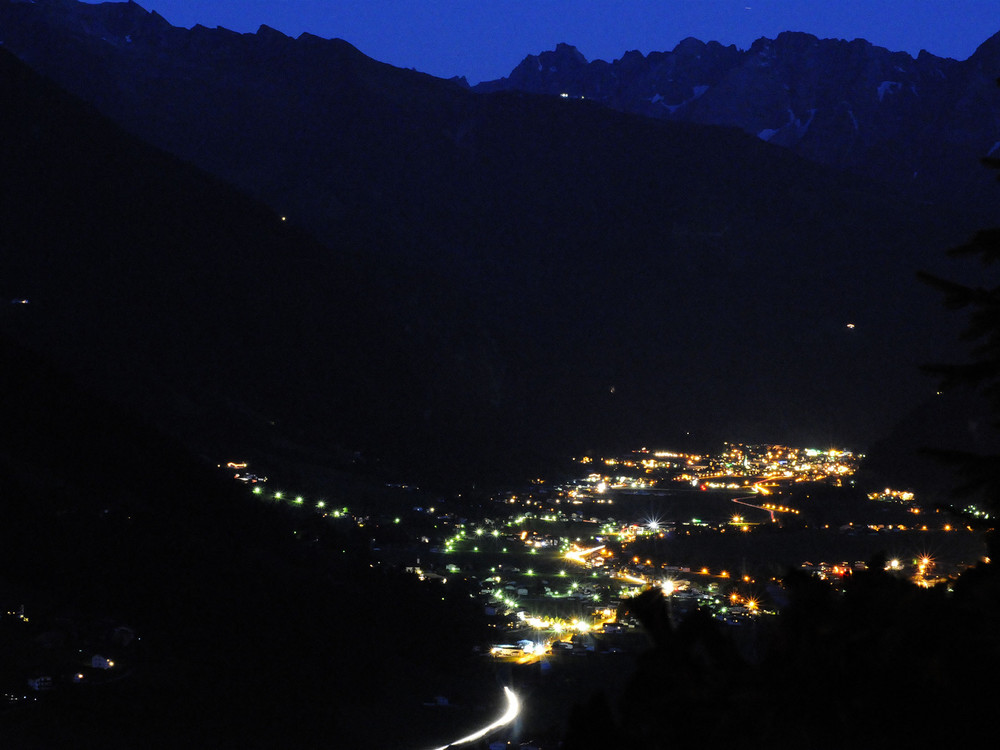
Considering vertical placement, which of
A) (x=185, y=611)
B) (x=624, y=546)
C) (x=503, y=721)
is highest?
(x=624, y=546)

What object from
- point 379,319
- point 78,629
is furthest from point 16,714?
point 379,319

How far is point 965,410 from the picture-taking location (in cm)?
10688

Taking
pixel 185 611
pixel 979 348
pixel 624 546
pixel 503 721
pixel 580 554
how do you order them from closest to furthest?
1. pixel 979 348
2. pixel 503 721
3. pixel 185 611
4. pixel 580 554
5. pixel 624 546

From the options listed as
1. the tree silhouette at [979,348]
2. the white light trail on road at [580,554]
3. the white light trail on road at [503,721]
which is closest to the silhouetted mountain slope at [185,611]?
the white light trail on road at [503,721]

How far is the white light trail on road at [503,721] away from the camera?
4144 cm

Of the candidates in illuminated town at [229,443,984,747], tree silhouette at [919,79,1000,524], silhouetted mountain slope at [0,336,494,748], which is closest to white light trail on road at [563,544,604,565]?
illuminated town at [229,443,984,747]

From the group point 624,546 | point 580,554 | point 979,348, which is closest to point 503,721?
point 979,348

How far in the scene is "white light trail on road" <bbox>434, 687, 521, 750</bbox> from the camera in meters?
41.4

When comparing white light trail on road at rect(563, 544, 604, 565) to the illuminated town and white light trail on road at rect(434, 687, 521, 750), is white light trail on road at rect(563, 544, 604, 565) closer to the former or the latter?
the illuminated town

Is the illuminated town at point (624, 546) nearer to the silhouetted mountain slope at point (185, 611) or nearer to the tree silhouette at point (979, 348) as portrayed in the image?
the silhouetted mountain slope at point (185, 611)

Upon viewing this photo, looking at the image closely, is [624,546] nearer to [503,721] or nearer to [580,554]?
[580,554]

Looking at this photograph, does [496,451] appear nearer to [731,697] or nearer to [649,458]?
[649,458]

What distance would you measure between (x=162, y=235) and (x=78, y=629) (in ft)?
400

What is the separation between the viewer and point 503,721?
142ft
